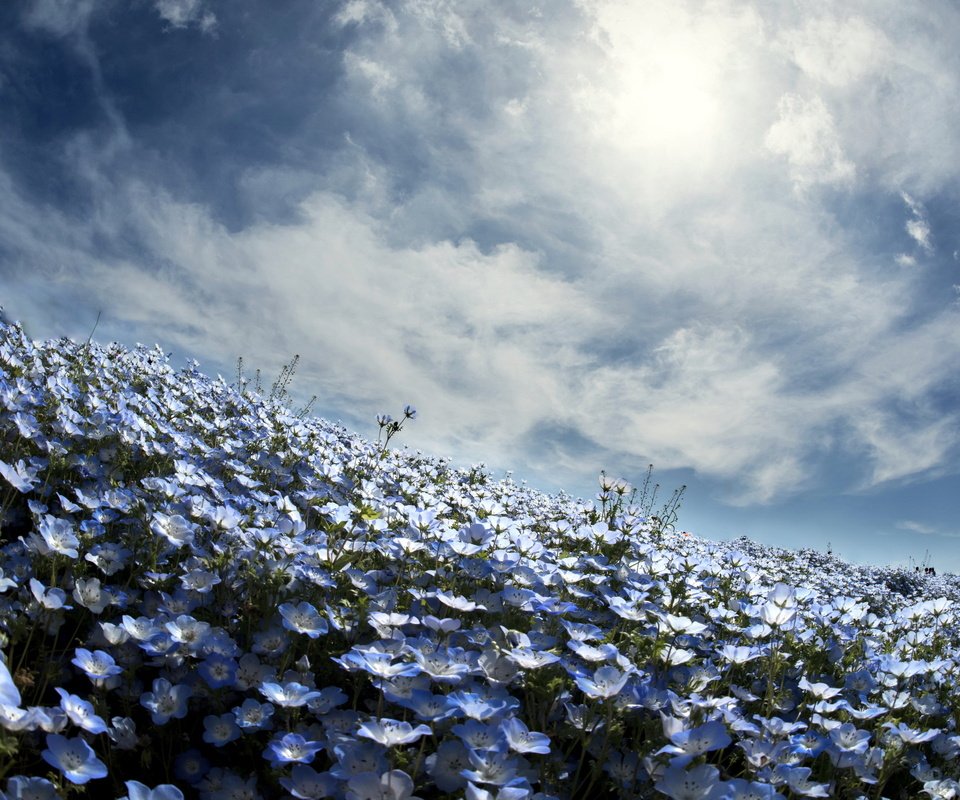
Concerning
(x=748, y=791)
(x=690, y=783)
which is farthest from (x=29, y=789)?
(x=748, y=791)

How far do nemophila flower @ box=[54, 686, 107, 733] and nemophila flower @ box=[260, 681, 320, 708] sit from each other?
497mm

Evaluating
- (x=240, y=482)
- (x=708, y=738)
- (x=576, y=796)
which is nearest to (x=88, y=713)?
(x=576, y=796)

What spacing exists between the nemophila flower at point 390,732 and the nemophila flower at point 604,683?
65 centimetres

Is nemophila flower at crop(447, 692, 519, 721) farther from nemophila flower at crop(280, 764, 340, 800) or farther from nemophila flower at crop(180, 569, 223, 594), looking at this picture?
nemophila flower at crop(180, 569, 223, 594)

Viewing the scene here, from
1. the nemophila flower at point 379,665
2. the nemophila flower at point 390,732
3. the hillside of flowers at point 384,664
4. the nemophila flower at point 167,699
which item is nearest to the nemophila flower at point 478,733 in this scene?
the hillside of flowers at point 384,664

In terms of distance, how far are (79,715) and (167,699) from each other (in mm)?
345

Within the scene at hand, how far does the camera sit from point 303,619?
2.64 metres

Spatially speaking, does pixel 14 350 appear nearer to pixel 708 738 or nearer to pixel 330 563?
pixel 330 563

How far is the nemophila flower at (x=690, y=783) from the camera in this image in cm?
201

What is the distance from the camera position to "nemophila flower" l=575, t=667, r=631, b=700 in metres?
2.26

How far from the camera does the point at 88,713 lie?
7.14 ft

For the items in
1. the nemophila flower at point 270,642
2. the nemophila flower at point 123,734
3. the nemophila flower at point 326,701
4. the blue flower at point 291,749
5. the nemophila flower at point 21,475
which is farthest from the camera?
the nemophila flower at point 21,475

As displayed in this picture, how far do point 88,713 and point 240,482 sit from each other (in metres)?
2.42

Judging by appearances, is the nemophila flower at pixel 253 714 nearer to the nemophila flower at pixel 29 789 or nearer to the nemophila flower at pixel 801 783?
the nemophila flower at pixel 29 789
